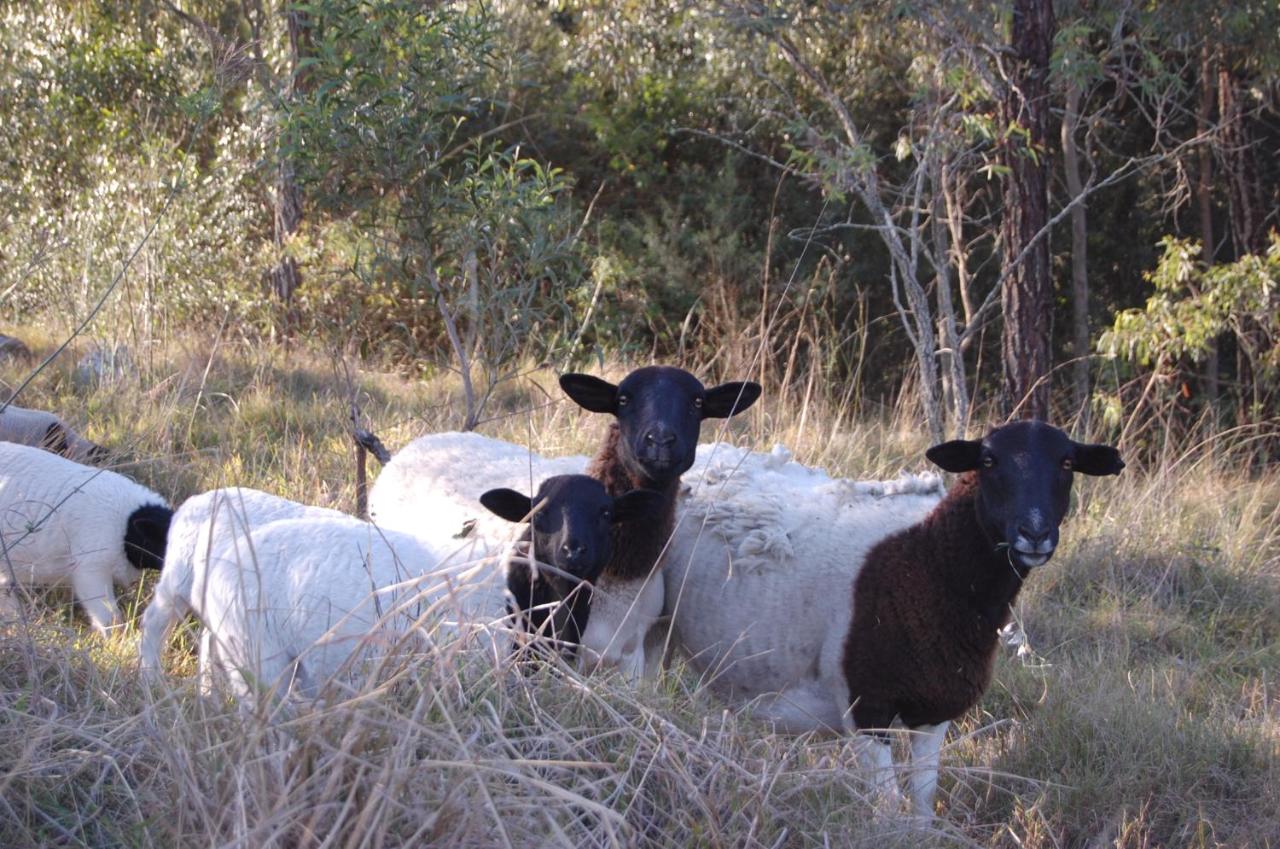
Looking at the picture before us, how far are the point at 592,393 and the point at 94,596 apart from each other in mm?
2306

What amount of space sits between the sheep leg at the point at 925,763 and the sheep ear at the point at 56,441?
449cm

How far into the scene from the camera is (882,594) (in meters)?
5.32

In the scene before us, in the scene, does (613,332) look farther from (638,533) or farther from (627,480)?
(638,533)

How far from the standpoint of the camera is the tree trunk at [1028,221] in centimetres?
962

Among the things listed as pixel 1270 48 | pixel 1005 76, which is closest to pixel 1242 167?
pixel 1270 48

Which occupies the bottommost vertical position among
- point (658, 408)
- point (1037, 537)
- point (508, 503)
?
point (1037, 537)

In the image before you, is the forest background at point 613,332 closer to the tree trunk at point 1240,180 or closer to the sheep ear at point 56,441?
the tree trunk at point 1240,180

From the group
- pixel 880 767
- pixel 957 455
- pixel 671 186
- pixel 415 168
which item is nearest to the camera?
pixel 880 767

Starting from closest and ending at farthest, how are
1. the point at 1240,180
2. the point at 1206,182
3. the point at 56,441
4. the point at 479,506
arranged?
A: the point at 479,506 < the point at 56,441 < the point at 1240,180 < the point at 1206,182

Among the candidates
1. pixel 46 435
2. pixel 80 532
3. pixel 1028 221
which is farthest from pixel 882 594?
pixel 1028 221

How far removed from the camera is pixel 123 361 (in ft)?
28.6

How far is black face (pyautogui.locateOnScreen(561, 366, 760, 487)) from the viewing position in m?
5.27

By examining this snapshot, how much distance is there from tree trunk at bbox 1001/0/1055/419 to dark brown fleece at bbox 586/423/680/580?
477 cm

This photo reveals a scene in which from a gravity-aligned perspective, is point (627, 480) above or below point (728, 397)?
below
